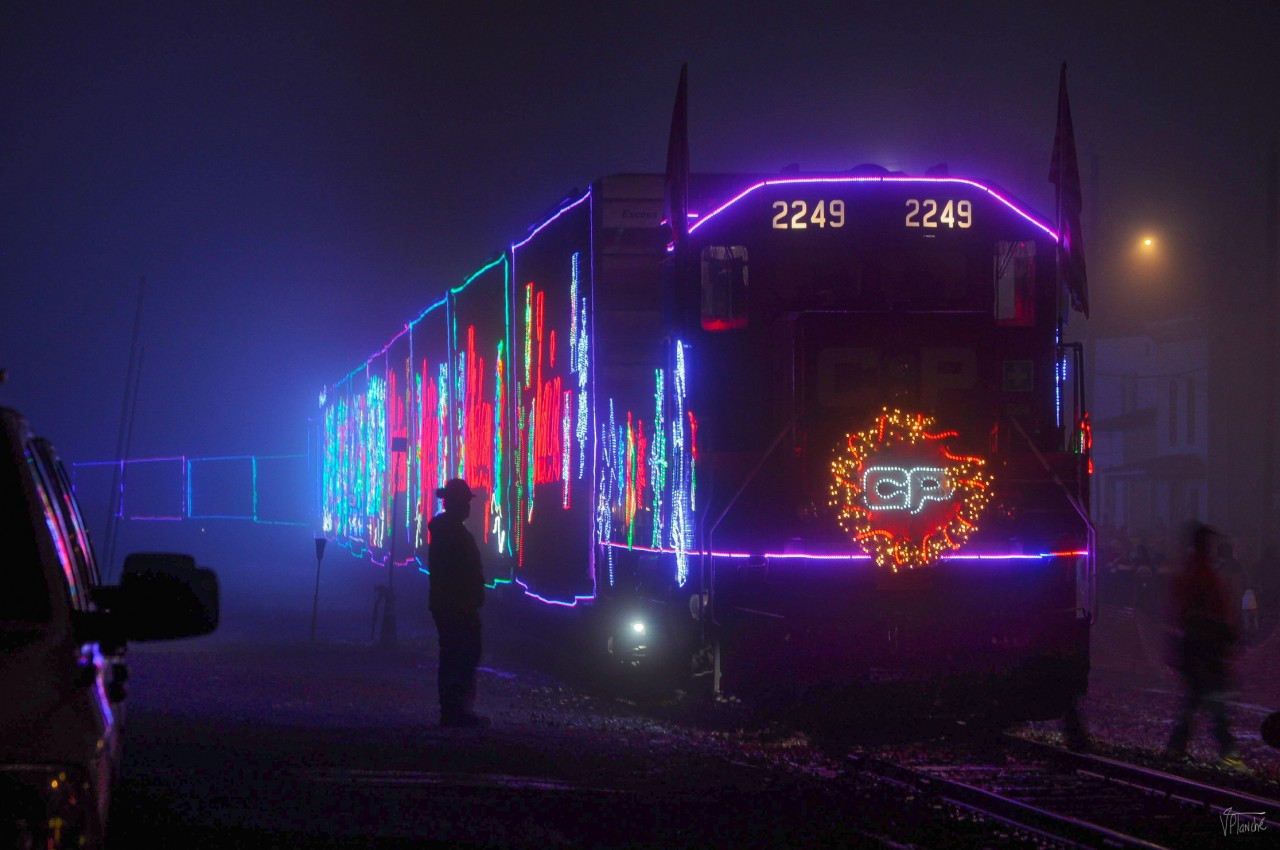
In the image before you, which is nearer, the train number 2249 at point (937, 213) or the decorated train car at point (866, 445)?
the decorated train car at point (866, 445)

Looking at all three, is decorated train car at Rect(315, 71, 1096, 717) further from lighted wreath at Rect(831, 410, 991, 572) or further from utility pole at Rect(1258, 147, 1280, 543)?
utility pole at Rect(1258, 147, 1280, 543)

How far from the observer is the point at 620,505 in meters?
14.0

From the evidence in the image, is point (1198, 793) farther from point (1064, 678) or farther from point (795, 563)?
point (795, 563)

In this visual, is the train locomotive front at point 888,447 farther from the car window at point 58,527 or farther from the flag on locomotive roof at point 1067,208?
the car window at point 58,527

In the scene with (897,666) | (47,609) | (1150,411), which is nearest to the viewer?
(47,609)

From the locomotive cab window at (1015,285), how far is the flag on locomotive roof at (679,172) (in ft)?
8.09

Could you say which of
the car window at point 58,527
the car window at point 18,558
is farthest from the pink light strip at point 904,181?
the car window at point 18,558

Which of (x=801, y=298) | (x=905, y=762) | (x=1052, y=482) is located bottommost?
(x=905, y=762)

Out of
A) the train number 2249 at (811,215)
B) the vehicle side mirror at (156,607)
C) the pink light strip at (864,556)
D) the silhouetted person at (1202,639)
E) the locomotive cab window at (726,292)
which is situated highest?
the train number 2249 at (811,215)

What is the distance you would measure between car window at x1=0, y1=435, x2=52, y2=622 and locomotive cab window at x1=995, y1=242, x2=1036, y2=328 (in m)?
9.59

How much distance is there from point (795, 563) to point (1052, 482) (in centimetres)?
203

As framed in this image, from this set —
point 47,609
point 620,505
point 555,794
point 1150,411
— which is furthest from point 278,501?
point 47,609

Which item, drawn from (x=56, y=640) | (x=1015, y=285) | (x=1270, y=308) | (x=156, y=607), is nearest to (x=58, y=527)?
(x=156, y=607)

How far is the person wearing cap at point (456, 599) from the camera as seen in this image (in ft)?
41.4
